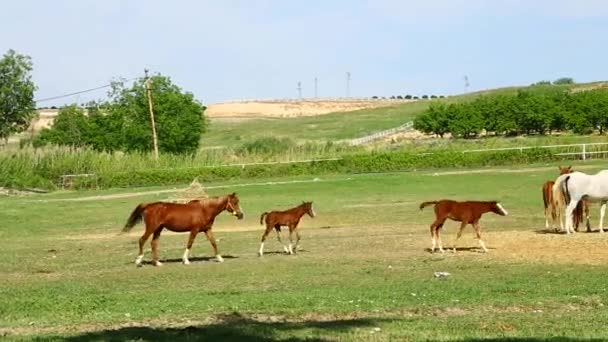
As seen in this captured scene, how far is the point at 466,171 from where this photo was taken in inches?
2421

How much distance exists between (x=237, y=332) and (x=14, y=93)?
86.3m

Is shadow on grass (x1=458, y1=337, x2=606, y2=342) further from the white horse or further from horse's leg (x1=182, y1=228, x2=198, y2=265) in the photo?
the white horse

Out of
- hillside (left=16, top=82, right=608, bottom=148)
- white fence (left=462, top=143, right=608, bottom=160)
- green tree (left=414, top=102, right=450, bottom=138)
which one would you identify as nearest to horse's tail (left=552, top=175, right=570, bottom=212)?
white fence (left=462, top=143, right=608, bottom=160)

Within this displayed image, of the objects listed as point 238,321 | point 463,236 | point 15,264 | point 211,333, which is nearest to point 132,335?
point 211,333

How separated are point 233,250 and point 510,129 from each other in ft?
281

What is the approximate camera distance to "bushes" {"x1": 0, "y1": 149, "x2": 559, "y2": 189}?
67188 mm

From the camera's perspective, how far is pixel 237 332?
11938mm

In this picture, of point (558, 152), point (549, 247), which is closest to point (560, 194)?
point (549, 247)

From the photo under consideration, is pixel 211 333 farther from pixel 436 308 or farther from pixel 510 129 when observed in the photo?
pixel 510 129

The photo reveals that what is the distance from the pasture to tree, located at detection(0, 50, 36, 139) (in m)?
59.1

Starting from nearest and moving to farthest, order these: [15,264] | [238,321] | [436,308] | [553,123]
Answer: [238,321] < [436,308] < [15,264] < [553,123]

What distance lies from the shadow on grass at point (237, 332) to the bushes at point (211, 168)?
54.9 m

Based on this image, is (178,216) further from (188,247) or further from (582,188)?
(582,188)

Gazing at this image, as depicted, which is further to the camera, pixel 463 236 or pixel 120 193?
pixel 120 193
